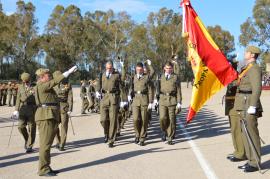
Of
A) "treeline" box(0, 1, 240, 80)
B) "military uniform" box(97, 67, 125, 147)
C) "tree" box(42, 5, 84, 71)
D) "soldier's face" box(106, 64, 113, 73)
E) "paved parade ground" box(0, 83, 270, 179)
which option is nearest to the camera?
"paved parade ground" box(0, 83, 270, 179)

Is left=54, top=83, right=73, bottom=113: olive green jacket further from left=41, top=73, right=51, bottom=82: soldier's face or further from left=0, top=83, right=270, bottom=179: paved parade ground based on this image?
left=41, top=73, right=51, bottom=82: soldier's face

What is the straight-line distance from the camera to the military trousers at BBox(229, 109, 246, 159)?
29.6 feet

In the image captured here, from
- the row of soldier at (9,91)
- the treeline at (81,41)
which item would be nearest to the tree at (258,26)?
the treeline at (81,41)

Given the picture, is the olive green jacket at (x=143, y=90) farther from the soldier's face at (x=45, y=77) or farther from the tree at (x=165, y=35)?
the tree at (x=165, y=35)

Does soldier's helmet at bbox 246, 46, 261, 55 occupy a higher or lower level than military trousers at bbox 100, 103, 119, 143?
higher

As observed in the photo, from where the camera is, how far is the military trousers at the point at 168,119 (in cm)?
1164

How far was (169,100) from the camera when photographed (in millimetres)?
11781

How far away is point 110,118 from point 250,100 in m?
4.31

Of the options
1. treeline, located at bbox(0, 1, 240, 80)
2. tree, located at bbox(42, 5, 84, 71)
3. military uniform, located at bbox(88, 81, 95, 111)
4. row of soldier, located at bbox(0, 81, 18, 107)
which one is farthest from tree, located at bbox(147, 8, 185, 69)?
military uniform, located at bbox(88, 81, 95, 111)

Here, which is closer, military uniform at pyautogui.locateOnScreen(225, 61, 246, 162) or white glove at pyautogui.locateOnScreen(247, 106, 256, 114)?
white glove at pyautogui.locateOnScreen(247, 106, 256, 114)

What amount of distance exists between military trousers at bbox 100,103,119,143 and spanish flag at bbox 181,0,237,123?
2856mm

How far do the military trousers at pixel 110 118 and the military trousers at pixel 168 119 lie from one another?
122 centimetres

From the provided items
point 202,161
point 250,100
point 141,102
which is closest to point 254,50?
point 250,100

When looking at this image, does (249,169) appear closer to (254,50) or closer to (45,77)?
(254,50)
